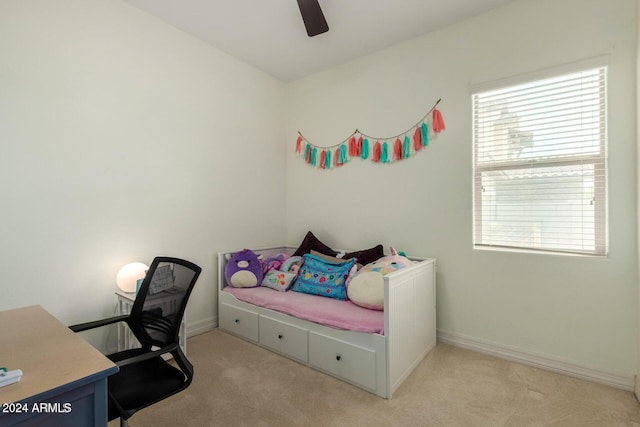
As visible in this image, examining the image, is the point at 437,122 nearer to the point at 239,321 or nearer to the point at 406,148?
the point at 406,148

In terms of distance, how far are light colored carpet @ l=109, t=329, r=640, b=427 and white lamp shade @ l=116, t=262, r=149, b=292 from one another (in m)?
0.75

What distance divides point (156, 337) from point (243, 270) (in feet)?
4.49

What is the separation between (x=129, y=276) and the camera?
2266 millimetres

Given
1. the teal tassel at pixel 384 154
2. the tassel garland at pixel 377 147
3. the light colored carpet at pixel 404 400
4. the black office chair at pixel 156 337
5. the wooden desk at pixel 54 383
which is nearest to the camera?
the wooden desk at pixel 54 383

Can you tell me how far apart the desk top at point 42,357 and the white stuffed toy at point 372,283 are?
5.23 feet

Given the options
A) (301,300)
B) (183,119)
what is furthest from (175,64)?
(301,300)

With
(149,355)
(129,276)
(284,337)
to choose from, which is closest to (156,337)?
(149,355)

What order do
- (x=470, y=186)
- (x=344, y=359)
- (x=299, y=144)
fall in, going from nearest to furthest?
1. (x=344, y=359)
2. (x=470, y=186)
3. (x=299, y=144)

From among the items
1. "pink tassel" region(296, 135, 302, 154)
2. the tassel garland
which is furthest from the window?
"pink tassel" region(296, 135, 302, 154)

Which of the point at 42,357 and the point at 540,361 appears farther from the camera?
the point at 540,361

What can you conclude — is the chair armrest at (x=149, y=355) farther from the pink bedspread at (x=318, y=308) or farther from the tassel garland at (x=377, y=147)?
the tassel garland at (x=377, y=147)

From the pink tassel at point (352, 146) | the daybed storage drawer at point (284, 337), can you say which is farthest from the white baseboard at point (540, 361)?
the pink tassel at point (352, 146)

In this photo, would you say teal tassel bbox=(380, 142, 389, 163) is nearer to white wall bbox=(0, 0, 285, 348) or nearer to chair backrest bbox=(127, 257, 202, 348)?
white wall bbox=(0, 0, 285, 348)

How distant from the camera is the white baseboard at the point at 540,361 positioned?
6.52ft
